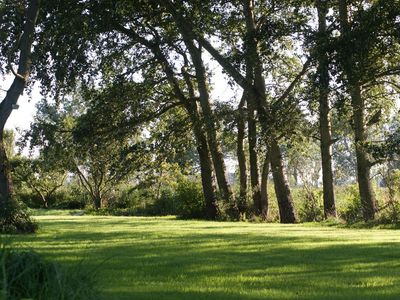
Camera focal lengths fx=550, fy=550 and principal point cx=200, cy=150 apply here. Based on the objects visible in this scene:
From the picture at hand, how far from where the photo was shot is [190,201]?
26.9 m

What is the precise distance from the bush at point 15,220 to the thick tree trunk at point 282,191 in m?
11.9

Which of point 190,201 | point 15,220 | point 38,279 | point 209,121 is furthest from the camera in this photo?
point 190,201

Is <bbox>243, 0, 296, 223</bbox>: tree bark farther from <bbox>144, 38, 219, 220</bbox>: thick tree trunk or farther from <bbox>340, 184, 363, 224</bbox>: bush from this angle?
<bbox>144, 38, 219, 220</bbox>: thick tree trunk

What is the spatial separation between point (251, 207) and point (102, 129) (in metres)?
7.52

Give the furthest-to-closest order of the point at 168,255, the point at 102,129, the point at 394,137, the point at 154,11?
the point at 102,129
the point at 154,11
the point at 394,137
the point at 168,255

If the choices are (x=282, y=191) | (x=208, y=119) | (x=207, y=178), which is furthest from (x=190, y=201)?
(x=208, y=119)

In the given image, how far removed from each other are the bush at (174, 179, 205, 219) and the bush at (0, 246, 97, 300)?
71.8 ft

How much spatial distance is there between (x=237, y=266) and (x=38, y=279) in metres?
4.02

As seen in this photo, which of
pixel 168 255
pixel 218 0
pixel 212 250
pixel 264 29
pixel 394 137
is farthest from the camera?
pixel 218 0

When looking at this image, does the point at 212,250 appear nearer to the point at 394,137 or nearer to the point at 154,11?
the point at 394,137

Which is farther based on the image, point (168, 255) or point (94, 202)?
point (94, 202)

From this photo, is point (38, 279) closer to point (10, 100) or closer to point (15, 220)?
point (15, 220)

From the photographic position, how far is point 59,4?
18297 mm

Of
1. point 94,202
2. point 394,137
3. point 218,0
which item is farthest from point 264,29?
point 94,202
